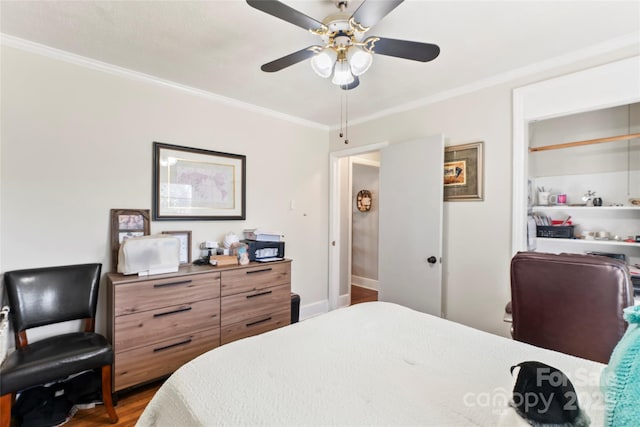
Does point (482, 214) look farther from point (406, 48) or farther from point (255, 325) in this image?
point (255, 325)

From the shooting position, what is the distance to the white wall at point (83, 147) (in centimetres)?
197

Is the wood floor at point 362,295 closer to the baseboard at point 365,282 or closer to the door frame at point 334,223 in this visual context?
the baseboard at point 365,282

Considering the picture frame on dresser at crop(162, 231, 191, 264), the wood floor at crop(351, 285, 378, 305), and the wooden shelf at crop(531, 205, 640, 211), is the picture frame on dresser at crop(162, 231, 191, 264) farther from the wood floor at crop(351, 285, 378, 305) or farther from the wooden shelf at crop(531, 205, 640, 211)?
the wooden shelf at crop(531, 205, 640, 211)

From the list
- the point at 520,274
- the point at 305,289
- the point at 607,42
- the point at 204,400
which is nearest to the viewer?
the point at 204,400

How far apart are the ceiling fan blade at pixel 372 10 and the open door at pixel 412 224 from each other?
1.61 meters

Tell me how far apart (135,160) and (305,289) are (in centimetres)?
228

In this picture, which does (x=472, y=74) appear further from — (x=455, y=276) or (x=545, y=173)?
(x=455, y=276)

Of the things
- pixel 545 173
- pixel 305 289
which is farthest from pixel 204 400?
pixel 545 173

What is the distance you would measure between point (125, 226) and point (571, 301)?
9.60 ft

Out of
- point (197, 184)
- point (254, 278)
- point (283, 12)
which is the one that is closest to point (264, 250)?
point (254, 278)

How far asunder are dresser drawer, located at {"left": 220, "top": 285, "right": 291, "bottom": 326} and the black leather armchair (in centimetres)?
82

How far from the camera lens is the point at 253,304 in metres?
2.63

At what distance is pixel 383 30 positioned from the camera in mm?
1801

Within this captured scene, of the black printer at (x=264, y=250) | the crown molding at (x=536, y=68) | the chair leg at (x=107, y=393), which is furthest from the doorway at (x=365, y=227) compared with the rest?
the chair leg at (x=107, y=393)
